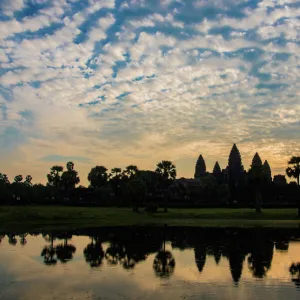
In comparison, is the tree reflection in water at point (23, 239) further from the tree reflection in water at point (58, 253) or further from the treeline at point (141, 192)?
the treeline at point (141, 192)

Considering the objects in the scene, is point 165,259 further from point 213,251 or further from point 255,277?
point 255,277

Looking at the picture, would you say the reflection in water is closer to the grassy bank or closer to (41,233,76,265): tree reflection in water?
(41,233,76,265): tree reflection in water

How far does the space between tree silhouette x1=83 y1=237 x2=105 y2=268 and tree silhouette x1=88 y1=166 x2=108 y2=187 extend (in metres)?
131

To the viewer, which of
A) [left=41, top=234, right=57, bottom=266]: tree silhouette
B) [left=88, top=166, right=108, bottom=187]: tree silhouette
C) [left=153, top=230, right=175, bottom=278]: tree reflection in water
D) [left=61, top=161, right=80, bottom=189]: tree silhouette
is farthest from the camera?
[left=88, top=166, right=108, bottom=187]: tree silhouette

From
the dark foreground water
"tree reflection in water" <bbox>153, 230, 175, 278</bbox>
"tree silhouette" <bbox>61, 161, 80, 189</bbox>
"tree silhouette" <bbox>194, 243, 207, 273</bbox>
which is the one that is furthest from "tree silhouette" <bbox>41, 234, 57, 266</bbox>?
"tree silhouette" <bbox>61, 161, 80, 189</bbox>

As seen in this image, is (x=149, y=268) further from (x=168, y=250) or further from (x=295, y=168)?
(x=295, y=168)

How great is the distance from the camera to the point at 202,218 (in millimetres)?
76750

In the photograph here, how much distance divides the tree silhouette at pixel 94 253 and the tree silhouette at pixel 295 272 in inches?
483

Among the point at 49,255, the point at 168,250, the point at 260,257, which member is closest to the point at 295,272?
the point at 260,257

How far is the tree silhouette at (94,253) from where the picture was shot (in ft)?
92.1

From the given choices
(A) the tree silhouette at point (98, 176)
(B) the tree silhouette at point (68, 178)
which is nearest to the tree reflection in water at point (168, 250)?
(B) the tree silhouette at point (68, 178)

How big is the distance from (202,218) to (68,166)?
107 metres

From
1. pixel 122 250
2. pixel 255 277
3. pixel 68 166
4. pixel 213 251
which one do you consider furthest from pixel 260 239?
pixel 68 166

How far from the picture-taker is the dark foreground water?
19281 millimetres
